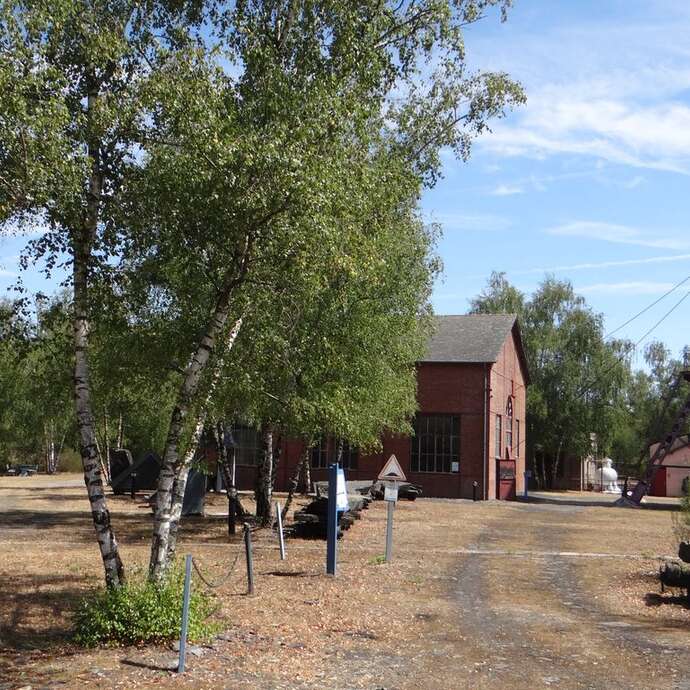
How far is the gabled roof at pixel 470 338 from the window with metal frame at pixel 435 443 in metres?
2.62

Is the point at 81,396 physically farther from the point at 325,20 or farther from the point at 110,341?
the point at 325,20

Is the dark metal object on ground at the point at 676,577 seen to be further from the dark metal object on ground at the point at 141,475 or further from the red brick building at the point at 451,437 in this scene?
the red brick building at the point at 451,437

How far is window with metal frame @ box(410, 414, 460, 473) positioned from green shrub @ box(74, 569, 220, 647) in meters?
28.5

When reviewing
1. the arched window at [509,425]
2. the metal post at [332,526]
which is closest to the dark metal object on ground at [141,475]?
the arched window at [509,425]

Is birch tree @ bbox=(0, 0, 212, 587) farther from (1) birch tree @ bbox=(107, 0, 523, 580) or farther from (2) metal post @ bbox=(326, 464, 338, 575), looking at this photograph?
(2) metal post @ bbox=(326, 464, 338, 575)

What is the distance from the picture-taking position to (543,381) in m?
54.3

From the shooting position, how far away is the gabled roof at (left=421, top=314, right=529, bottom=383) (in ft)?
126

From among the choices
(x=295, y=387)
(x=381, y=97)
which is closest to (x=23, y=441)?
(x=295, y=387)

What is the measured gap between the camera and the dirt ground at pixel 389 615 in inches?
346

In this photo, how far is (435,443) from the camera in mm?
38438

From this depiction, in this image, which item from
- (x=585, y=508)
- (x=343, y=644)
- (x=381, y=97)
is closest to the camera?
(x=343, y=644)

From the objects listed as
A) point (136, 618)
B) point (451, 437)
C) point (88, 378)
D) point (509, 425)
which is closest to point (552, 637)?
point (136, 618)

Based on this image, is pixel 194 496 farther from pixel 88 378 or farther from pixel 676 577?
pixel 88 378

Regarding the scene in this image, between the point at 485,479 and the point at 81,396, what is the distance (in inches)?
1150
